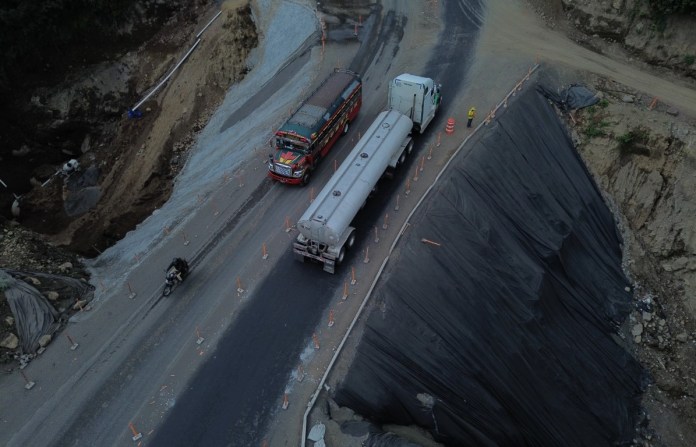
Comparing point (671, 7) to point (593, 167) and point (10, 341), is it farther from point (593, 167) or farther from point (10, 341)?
point (10, 341)

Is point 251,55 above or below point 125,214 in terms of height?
above

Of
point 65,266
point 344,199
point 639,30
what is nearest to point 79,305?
point 65,266

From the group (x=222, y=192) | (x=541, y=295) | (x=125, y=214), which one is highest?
→ (x=541, y=295)

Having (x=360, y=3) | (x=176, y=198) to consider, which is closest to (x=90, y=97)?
(x=176, y=198)

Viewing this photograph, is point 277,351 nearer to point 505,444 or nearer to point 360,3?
point 505,444

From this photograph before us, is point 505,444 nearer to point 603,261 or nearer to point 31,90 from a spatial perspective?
point 603,261

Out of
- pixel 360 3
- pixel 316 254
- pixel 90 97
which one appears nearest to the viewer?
pixel 316 254

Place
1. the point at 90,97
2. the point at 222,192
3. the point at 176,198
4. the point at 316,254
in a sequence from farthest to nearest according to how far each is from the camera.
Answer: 1. the point at 90,97
2. the point at 176,198
3. the point at 222,192
4. the point at 316,254

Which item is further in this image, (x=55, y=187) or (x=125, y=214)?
(x=55, y=187)
